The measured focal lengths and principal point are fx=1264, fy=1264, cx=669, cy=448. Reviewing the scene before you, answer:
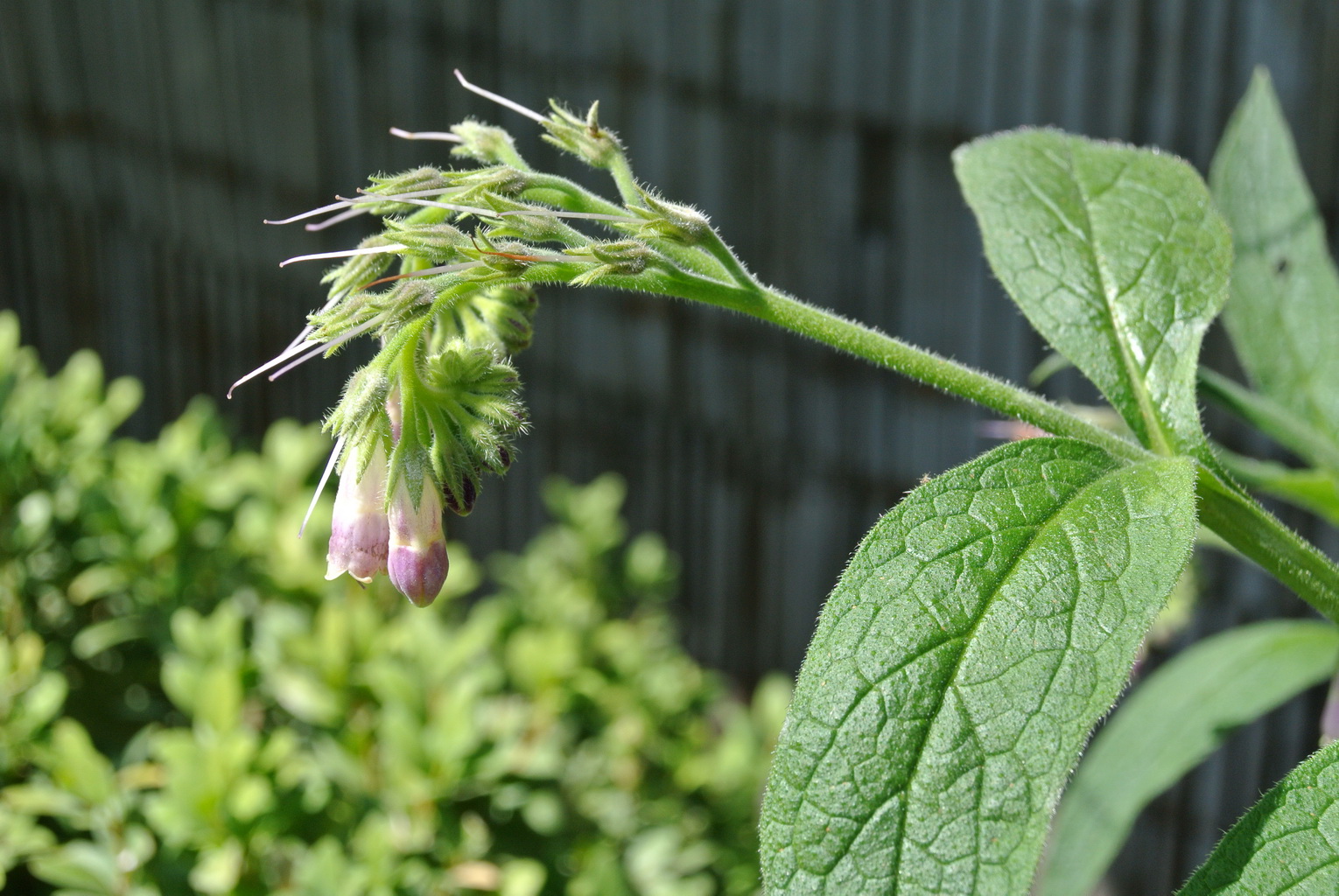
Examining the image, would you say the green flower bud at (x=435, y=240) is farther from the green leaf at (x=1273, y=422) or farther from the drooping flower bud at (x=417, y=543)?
the green leaf at (x=1273, y=422)

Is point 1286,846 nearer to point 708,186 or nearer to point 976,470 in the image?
point 976,470

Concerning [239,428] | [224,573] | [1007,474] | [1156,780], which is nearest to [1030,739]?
[1007,474]

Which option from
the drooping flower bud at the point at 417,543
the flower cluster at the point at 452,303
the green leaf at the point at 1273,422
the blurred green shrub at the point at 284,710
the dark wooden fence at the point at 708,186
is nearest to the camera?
the flower cluster at the point at 452,303

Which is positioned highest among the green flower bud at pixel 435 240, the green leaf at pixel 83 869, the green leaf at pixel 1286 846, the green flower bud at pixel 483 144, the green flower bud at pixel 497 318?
the green flower bud at pixel 483 144

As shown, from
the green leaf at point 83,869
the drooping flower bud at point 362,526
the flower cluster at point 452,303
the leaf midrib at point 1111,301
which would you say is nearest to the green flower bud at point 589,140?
the flower cluster at point 452,303

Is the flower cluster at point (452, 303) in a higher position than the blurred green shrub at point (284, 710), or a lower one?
higher

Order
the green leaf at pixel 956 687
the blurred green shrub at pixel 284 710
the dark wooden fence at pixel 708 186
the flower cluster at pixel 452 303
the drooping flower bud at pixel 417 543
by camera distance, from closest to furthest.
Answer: the green leaf at pixel 956 687
the flower cluster at pixel 452 303
the drooping flower bud at pixel 417 543
the blurred green shrub at pixel 284 710
the dark wooden fence at pixel 708 186

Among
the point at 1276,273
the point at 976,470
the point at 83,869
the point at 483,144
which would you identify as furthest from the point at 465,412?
the point at 1276,273

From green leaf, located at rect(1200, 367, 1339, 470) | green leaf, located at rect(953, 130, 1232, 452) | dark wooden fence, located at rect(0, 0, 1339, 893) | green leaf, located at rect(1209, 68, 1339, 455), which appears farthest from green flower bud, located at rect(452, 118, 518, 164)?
dark wooden fence, located at rect(0, 0, 1339, 893)
